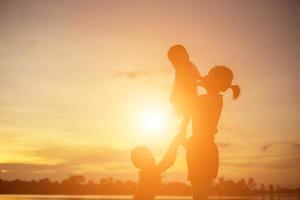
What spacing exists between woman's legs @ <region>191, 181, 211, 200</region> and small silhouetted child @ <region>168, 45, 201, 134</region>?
2.80 feet

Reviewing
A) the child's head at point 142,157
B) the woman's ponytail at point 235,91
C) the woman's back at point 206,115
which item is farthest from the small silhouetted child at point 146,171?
the woman's ponytail at point 235,91

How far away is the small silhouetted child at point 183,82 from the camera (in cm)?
534

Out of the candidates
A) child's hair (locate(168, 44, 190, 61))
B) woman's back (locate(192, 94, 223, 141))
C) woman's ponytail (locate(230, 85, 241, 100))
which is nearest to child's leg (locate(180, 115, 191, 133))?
woman's back (locate(192, 94, 223, 141))

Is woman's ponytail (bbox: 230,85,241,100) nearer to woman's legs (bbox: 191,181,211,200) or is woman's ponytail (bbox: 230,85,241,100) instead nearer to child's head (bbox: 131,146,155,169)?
woman's legs (bbox: 191,181,211,200)

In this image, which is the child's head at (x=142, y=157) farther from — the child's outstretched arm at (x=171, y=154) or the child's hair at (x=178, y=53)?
the child's hair at (x=178, y=53)

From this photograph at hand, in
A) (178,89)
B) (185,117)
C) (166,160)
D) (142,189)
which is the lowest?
(142,189)

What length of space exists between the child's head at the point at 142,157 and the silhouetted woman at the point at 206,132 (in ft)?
2.28

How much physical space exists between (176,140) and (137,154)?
0.56 meters

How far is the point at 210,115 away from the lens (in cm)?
554

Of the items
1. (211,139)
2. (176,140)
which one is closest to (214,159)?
(211,139)

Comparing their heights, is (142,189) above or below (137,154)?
below

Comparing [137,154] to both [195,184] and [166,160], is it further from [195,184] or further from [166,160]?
[195,184]

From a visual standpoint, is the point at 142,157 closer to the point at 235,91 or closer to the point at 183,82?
the point at 183,82

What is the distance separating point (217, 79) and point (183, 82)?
0.46m
